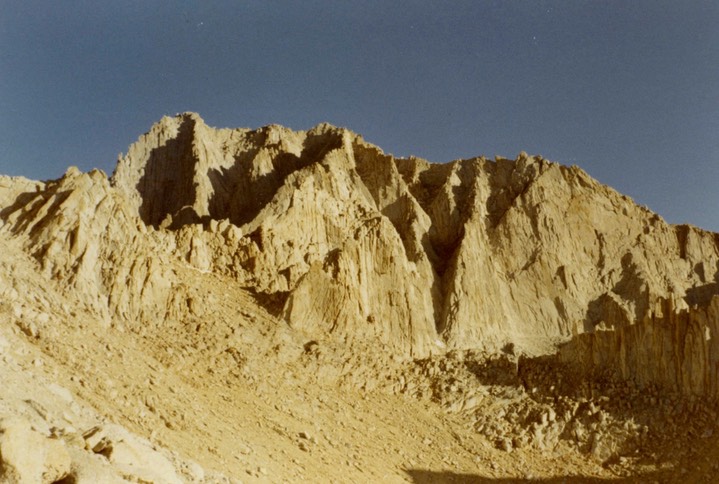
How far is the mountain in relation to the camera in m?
23.3

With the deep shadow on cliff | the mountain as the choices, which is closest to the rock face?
the mountain

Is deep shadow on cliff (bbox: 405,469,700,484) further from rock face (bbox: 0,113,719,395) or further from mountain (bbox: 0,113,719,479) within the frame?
rock face (bbox: 0,113,719,395)

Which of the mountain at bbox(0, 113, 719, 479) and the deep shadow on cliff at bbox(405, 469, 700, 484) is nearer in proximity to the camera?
the deep shadow on cliff at bbox(405, 469, 700, 484)

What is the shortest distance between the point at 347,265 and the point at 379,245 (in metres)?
3.83

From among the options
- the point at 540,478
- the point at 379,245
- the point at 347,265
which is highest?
the point at 379,245

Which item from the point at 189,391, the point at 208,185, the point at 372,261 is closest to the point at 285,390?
the point at 189,391

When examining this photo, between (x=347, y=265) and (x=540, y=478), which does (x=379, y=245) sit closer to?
(x=347, y=265)

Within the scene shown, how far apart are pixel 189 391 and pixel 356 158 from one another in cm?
2951

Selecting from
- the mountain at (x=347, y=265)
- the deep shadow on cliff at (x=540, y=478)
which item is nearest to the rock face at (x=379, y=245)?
the mountain at (x=347, y=265)

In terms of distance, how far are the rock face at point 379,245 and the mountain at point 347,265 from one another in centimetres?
11

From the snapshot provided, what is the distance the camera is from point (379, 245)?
1404 inches

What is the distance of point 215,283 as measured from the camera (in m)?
29.8

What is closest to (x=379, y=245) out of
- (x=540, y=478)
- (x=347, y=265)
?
(x=347, y=265)

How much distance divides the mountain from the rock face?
11 centimetres
